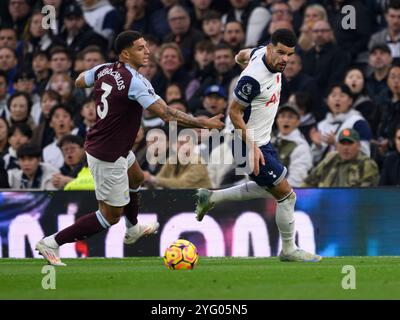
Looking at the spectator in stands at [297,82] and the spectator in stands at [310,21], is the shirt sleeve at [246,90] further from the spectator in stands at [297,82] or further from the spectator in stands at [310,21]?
the spectator in stands at [310,21]

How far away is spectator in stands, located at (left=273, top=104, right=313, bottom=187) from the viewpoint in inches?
647

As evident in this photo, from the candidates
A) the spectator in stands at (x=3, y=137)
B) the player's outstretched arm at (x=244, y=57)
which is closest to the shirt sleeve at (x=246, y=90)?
the player's outstretched arm at (x=244, y=57)

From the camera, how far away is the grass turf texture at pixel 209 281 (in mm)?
9539

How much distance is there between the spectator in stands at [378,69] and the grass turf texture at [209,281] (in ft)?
16.3

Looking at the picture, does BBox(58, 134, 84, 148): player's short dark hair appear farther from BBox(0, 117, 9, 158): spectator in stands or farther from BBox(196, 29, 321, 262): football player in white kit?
BBox(196, 29, 321, 262): football player in white kit

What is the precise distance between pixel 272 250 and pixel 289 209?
2.68 meters

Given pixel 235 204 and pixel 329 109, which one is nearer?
pixel 235 204

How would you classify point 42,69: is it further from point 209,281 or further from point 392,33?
point 209,281

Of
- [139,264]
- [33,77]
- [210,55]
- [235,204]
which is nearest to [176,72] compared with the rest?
[210,55]
